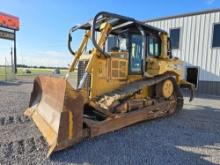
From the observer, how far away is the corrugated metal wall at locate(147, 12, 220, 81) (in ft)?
44.6

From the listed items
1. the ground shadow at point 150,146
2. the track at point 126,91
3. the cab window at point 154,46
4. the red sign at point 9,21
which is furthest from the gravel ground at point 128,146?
the red sign at point 9,21

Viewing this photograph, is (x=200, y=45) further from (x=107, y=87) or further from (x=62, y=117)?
(x=62, y=117)

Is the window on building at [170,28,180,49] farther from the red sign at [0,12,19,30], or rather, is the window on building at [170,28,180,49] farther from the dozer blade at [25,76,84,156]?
the red sign at [0,12,19,30]

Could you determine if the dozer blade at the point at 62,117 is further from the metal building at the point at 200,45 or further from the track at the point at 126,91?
the metal building at the point at 200,45

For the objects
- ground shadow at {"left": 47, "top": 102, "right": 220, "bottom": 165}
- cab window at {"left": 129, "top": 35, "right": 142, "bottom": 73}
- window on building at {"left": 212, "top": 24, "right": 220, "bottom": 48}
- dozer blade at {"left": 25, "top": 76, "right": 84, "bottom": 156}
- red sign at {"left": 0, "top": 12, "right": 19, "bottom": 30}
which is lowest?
ground shadow at {"left": 47, "top": 102, "right": 220, "bottom": 165}

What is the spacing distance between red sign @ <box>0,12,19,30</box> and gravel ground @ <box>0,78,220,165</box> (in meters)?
26.2

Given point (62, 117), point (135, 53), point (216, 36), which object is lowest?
point (62, 117)

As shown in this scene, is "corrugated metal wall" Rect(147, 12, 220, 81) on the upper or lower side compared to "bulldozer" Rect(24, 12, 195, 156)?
upper

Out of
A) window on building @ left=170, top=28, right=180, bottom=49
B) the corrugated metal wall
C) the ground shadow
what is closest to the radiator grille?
the ground shadow

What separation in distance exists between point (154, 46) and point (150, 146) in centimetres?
390

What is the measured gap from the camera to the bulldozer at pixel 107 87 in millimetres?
4227

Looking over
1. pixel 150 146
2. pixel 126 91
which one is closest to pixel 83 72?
pixel 126 91

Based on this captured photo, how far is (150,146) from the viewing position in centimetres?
451

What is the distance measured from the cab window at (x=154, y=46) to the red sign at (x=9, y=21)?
86.6 ft
